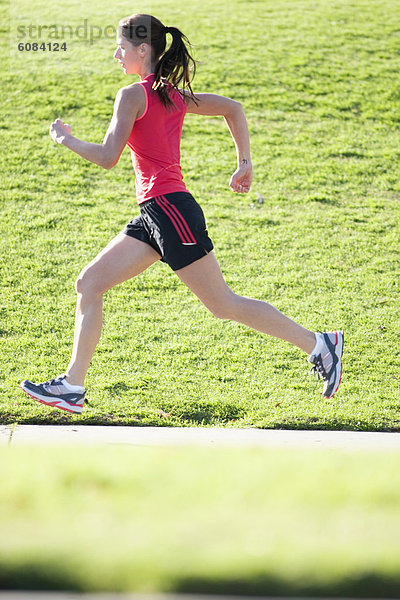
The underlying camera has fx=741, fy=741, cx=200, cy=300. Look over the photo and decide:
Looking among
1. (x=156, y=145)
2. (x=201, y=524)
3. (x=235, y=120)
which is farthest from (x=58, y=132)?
(x=201, y=524)

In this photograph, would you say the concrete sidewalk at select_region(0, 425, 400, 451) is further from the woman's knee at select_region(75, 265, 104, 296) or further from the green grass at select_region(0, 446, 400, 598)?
the green grass at select_region(0, 446, 400, 598)

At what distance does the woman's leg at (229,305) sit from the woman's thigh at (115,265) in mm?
239

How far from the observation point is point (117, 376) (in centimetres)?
601

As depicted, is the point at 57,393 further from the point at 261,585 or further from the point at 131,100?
the point at 261,585

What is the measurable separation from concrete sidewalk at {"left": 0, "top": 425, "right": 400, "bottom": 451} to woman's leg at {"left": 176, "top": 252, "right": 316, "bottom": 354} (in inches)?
25.7


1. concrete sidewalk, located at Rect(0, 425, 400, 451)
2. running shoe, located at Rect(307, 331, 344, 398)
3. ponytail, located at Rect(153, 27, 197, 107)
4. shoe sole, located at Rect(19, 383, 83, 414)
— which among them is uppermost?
ponytail, located at Rect(153, 27, 197, 107)

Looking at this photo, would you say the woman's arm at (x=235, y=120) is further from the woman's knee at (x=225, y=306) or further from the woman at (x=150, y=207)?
the woman's knee at (x=225, y=306)

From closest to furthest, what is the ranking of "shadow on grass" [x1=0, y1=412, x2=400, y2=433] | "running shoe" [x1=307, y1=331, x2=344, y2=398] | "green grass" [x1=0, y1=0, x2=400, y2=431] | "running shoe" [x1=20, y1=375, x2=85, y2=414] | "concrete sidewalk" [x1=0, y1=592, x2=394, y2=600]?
"concrete sidewalk" [x1=0, y1=592, x2=394, y2=600] → "running shoe" [x1=20, y1=375, x2=85, y2=414] → "running shoe" [x1=307, y1=331, x2=344, y2=398] → "shadow on grass" [x1=0, y1=412, x2=400, y2=433] → "green grass" [x1=0, y1=0, x2=400, y2=431]

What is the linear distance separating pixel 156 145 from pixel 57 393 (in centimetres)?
149

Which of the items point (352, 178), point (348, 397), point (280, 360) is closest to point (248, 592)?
point (348, 397)

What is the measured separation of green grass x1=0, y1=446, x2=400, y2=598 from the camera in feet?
6.72

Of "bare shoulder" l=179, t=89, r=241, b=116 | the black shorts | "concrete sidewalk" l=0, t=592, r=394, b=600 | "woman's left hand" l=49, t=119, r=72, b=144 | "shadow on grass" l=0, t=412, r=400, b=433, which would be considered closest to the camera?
"concrete sidewalk" l=0, t=592, r=394, b=600

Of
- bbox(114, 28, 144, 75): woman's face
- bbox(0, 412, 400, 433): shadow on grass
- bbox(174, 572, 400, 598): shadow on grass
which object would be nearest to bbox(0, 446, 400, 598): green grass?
bbox(174, 572, 400, 598): shadow on grass

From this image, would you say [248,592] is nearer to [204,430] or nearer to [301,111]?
[204,430]
